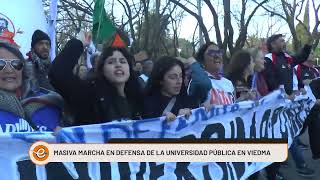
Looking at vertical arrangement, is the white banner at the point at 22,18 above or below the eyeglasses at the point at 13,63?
above

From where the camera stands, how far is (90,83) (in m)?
3.69

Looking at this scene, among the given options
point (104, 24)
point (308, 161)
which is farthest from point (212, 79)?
point (104, 24)

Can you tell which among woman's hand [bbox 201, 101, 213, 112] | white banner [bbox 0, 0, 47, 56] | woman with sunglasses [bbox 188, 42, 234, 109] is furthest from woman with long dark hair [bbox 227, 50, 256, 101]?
white banner [bbox 0, 0, 47, 56]

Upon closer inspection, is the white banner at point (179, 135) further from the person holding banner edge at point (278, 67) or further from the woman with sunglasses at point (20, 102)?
the person holding banner edge at point (278, 67)

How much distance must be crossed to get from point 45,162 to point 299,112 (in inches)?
167

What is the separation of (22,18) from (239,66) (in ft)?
17.7

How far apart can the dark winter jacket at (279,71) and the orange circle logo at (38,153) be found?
4.20m

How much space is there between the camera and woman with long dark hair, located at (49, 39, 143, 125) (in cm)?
342

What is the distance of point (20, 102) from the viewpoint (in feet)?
10.8

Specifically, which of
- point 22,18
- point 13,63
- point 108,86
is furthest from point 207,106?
point 22,18

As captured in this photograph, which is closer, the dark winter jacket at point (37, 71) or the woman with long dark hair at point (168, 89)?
the dark winter jacket at point (37, 71)

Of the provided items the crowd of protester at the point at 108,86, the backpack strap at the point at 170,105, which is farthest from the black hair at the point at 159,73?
the backpack strap at the point at 170,105

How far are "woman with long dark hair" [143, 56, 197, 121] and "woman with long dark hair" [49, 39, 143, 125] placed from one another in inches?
9.3

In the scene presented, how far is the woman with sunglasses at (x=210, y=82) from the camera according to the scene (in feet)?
14.9
